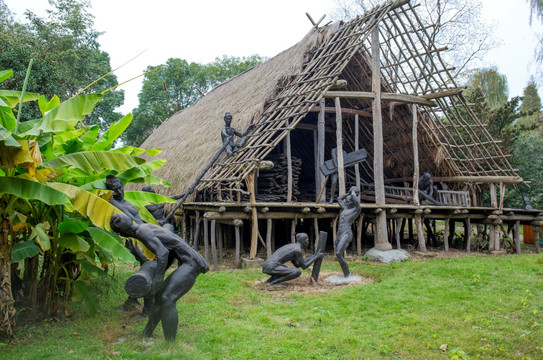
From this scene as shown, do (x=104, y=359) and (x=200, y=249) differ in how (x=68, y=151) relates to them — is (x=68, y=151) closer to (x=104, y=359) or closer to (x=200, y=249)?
(x=104, y=359)

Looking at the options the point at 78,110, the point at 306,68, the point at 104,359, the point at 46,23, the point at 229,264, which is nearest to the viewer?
the point at 104,359

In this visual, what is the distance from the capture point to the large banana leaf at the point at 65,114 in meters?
5.21

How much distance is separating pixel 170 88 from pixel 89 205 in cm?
2754

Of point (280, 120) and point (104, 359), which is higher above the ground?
point (280, 120)

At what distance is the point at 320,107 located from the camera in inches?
499

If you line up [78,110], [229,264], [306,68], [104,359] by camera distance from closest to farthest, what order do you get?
[104,359]
[78,110]
[229,264]
[306,68]

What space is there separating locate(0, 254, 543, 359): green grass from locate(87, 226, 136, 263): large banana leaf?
0.94 meters

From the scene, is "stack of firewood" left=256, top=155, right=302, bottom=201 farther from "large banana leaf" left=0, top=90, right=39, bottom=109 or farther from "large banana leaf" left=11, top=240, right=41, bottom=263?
"large banana leaf" left=11, top=240, right=41, bottom=263

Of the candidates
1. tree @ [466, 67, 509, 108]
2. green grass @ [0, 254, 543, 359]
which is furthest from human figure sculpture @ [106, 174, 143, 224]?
tree @ [466, 67, 509, 108]

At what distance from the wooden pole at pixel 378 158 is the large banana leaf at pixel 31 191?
8339 millimetres

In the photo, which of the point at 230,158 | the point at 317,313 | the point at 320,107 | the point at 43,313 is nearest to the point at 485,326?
the point at 317,313

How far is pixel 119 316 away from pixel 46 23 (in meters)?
19.6

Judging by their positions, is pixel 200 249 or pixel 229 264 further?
pixel 200 249

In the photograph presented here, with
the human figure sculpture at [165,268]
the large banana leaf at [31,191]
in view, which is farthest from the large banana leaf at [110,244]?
the large banana leaf at [31,191]
